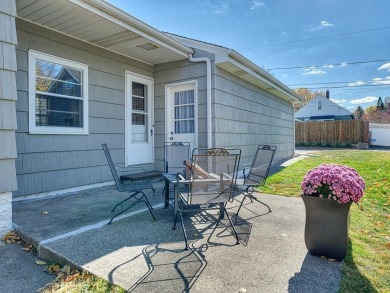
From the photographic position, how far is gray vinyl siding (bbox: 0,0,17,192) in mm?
2873

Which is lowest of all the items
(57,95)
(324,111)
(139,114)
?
(139,114)

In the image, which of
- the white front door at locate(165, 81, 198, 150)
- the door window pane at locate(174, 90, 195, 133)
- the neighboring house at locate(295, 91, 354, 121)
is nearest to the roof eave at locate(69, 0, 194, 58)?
the white front door at locate(165, 81, 198, 150)

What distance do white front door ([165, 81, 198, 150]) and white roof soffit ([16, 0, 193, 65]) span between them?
773mm

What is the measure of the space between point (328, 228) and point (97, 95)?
15.6ft

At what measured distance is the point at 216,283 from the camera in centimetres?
199

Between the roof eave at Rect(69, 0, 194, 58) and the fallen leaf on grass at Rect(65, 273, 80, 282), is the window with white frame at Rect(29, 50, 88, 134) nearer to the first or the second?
the roof eave at Rect(69, 0, 194, 58)

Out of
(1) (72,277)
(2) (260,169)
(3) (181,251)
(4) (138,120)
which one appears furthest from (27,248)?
(4) (138,120)

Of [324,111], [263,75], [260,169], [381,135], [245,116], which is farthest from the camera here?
[324,111]

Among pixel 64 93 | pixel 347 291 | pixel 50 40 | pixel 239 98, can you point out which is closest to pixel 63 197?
pixel 64 93

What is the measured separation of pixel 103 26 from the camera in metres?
4.54

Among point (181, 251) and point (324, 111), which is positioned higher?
point (324, 111)

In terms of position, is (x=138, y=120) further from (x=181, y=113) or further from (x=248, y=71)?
(x=248, y=71)

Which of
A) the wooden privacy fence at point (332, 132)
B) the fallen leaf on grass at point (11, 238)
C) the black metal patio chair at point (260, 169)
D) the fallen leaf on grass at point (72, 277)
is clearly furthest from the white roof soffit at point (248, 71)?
the wooden privacy fence at point (332, 132)

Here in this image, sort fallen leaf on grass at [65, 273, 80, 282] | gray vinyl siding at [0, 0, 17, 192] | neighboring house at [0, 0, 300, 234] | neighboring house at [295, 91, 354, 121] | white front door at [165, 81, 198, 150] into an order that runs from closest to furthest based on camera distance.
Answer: fallen leaf on grass at [65, 273, 80, 282], gray vinyl siding at [0, 0, 17, 192], neighboring house at [0, 0, 300, 234], white front door at [165, 81, 198, 150], neighboring house at [295, 91, 354, 121]
